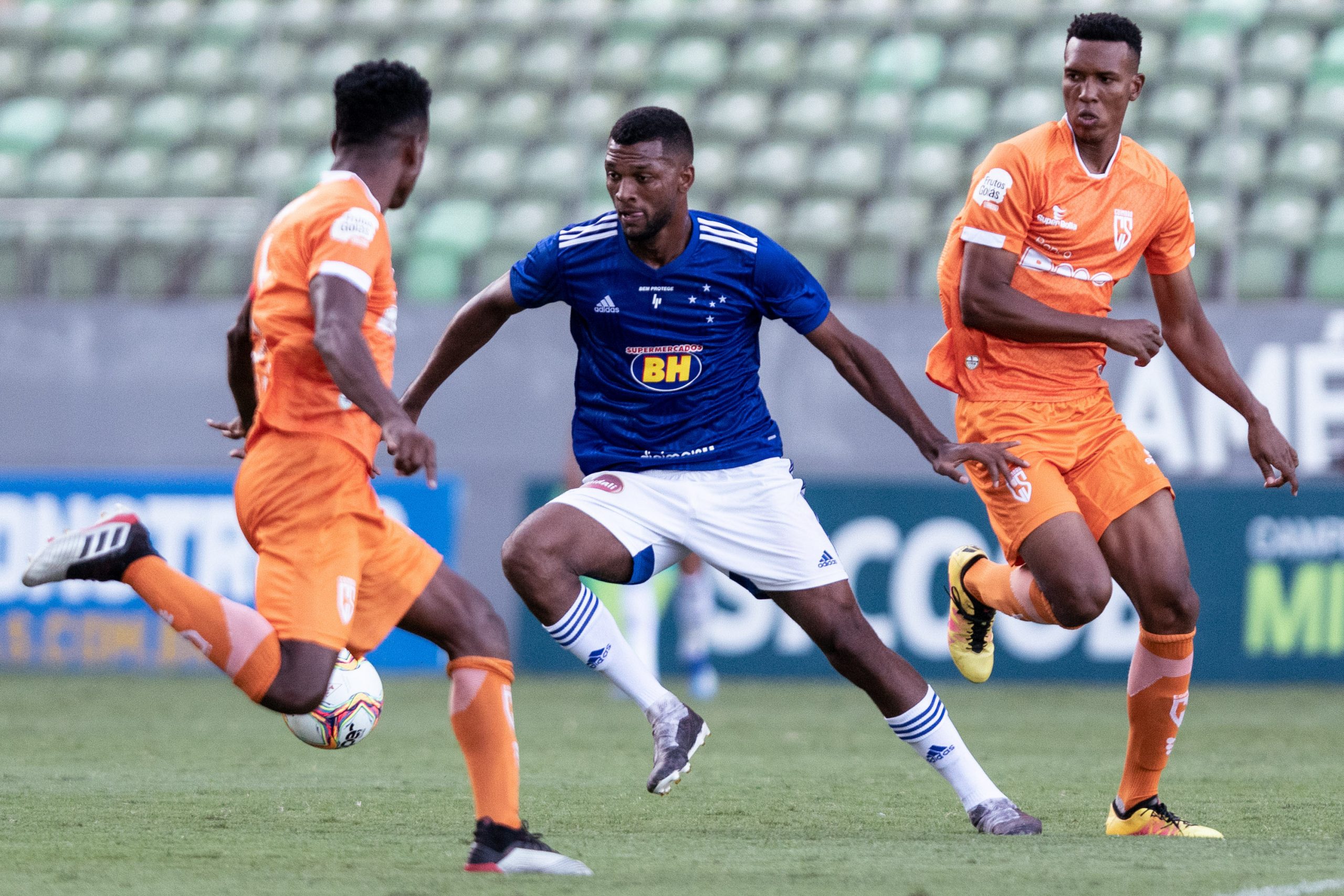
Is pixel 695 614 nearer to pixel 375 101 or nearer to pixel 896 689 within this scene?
pixel 896 689

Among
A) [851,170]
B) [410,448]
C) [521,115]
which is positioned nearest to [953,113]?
[851,170]

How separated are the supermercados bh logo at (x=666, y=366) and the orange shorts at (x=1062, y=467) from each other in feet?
3.17

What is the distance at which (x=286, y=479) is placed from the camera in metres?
4.78

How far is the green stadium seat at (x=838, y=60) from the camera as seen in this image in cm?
1484

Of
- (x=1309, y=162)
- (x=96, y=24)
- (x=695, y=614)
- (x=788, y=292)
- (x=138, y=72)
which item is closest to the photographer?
(x=788, y=292)

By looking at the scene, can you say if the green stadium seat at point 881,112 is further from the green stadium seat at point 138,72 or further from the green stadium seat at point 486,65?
the green stadium seat at point 138,72

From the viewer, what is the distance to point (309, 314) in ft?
15.7

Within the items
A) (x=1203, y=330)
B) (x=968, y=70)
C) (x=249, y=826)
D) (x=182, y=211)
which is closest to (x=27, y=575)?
(x=249, y=826)

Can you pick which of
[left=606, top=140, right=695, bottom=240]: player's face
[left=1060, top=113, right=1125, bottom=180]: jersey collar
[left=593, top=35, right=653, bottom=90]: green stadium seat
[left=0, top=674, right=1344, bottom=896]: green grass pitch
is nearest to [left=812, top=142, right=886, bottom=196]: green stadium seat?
[left=593, top=35, right=653, bottom=90]: green stadium seat

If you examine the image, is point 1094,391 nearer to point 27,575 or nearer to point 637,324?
point 637,324

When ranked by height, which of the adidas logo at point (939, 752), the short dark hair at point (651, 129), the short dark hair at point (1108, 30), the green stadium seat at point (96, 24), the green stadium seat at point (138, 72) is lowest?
the adidas logo at point (939, 752)

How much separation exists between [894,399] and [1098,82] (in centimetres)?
125

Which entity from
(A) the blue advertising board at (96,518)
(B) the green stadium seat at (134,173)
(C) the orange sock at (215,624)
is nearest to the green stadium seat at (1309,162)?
(A) the blue advertising board at (96,518)

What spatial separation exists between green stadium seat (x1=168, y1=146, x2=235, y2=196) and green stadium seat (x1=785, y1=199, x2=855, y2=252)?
15.3 ft
